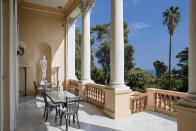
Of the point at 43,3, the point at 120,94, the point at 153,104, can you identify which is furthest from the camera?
the point at 43,3

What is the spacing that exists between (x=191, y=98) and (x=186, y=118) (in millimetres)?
384

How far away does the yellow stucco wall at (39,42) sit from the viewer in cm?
895

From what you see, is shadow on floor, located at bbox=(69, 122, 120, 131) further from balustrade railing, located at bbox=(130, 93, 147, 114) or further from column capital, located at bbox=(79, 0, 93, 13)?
column capital, located at bbox=(79, 0, 93, 13)

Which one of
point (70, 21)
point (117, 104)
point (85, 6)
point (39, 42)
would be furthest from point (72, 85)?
point (117, 104)

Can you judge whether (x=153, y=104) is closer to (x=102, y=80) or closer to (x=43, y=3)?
(x=43, y=3)

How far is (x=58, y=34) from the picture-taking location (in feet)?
32.7

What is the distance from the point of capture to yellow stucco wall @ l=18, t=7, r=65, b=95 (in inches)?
352

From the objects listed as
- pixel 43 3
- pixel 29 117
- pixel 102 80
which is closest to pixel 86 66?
pixel 29 117

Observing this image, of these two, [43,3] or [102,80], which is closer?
[43,3]

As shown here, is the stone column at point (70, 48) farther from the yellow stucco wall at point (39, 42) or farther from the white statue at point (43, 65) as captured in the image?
the white statue at point (43, 65)

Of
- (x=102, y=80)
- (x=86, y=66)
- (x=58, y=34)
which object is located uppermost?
(x=58, y=34)

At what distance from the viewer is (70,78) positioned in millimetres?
9883

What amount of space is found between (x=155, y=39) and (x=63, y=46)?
10123 cm

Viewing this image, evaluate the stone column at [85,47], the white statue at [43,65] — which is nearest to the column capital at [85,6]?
the stone column at [85,47]
